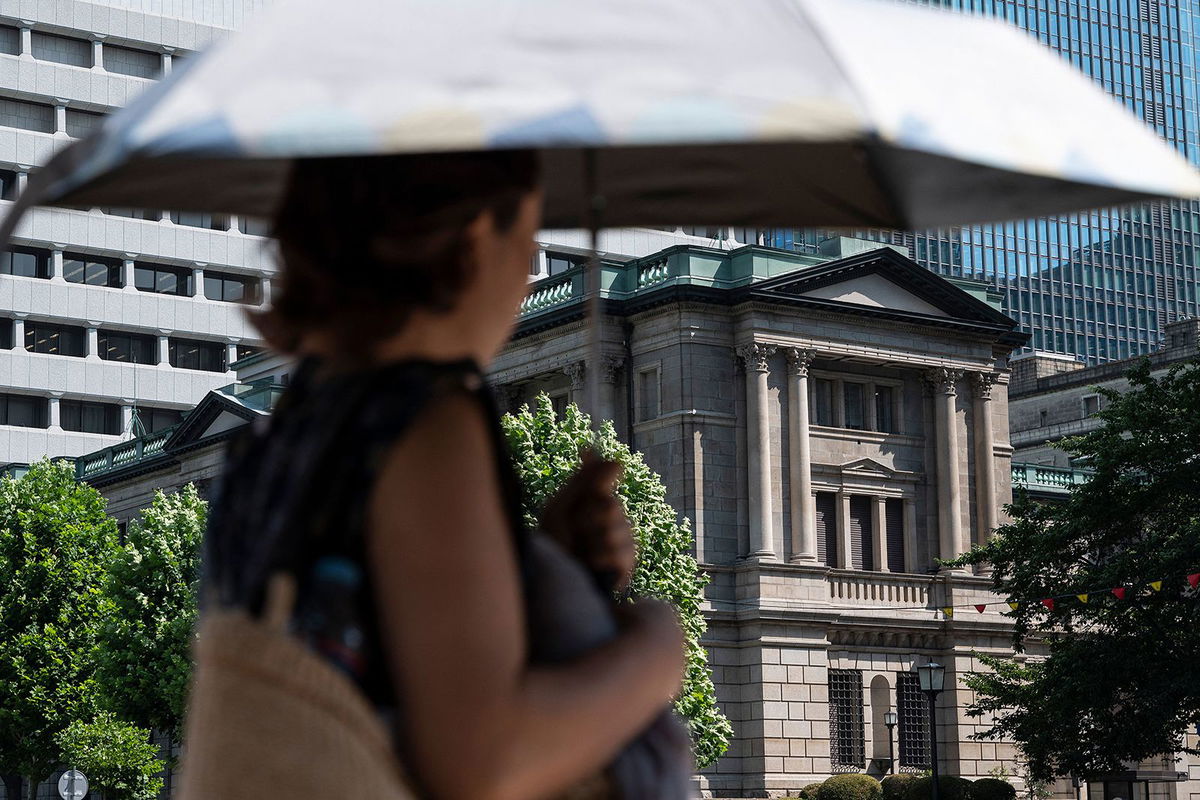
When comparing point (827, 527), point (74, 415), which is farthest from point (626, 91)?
point (74, 415)

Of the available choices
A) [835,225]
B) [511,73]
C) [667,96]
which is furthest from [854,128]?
[835,225]

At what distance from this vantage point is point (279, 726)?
2.41 meters

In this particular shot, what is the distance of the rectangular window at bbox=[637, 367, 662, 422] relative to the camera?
57.1 m

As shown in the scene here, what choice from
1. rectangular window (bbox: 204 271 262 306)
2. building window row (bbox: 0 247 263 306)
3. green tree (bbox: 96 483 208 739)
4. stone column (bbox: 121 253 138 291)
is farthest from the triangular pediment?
stone column (bbox: 121 253 138 291)

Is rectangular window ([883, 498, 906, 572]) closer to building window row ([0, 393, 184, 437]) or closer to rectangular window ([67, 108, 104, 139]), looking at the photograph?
building window row ([0, 393, 184, 437])

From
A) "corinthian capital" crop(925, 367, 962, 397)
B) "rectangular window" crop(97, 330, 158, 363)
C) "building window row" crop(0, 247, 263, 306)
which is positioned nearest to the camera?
"corinthian capital" crop(925, 367, 962, 397)

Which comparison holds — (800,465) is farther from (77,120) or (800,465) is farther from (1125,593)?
(77,120)

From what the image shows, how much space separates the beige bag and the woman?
3cm

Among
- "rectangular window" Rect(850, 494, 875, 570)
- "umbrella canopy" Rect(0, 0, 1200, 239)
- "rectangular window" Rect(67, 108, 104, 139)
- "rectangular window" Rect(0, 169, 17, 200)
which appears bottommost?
"umbrella canopy" Rect(0, 0, 1200, 239)

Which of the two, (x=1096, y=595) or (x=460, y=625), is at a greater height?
(x=1096, y=595)

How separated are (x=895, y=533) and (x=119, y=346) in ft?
152

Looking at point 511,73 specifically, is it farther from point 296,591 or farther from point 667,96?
point 296,591

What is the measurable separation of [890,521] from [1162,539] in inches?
872

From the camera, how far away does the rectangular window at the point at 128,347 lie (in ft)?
304
